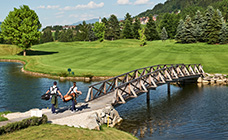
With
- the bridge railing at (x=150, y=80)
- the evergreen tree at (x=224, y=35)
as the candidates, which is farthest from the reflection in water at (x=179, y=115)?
the evergreen tree at (x=224, y=35)

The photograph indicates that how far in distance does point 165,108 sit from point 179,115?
3.00 metres

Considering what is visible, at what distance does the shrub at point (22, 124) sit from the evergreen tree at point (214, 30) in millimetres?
68803

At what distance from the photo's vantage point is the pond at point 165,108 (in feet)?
67.2

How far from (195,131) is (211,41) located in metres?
61.1

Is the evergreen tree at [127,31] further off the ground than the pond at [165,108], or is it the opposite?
the evergreen tree at [127,31]

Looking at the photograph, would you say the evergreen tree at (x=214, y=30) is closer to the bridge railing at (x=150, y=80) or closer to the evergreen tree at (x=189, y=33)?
the evergreen tree at (x=189, y=33)

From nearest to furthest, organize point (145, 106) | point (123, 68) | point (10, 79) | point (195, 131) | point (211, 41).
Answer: point (195, 131), point (145, 106), point (10, 79), point (123, 68), point (211, 41)

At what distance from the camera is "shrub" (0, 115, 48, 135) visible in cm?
1392

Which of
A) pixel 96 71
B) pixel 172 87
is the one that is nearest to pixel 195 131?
pixel 172 87

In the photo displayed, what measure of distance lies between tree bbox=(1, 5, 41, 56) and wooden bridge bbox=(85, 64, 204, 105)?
44.3 meters

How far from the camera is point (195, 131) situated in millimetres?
20391

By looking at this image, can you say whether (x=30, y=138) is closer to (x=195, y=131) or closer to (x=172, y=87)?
(x=195, y=131)

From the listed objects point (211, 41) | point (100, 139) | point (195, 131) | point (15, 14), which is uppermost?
point (15, 14)

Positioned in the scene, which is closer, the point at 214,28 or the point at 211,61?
the point at 211,61
